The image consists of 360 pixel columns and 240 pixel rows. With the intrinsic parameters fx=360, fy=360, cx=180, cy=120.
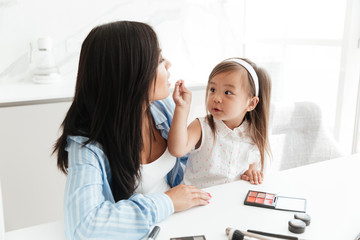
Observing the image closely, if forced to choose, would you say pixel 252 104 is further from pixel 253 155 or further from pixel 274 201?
pixel 274 201

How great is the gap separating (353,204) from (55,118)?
4.81ft

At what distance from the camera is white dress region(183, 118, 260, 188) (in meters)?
1.38

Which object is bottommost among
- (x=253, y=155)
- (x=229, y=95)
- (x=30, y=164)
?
(x=30, y=164)

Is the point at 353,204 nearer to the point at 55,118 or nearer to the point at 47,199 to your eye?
the point at 55,118

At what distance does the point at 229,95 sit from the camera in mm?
1296

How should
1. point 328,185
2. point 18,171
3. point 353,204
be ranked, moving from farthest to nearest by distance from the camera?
point 18,171, point 328,185, point 353,204

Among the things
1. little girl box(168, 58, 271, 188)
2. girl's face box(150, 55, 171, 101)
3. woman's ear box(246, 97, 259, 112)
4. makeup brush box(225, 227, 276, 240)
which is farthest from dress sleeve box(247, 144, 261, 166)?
makeup brush box(225, 227, 276, 240)

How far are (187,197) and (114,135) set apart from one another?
0.88 feet

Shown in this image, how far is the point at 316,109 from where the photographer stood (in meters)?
2.01

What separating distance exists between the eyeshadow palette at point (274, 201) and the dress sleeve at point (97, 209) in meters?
0.24

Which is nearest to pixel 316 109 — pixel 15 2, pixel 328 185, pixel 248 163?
pixel 248 163

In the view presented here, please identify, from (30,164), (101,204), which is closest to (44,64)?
(30,164)

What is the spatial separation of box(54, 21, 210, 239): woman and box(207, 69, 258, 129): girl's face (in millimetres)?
268

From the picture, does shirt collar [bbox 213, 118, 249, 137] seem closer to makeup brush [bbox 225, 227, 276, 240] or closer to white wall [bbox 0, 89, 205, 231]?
makeup brush [bbox 225, 227, 276, 240]
